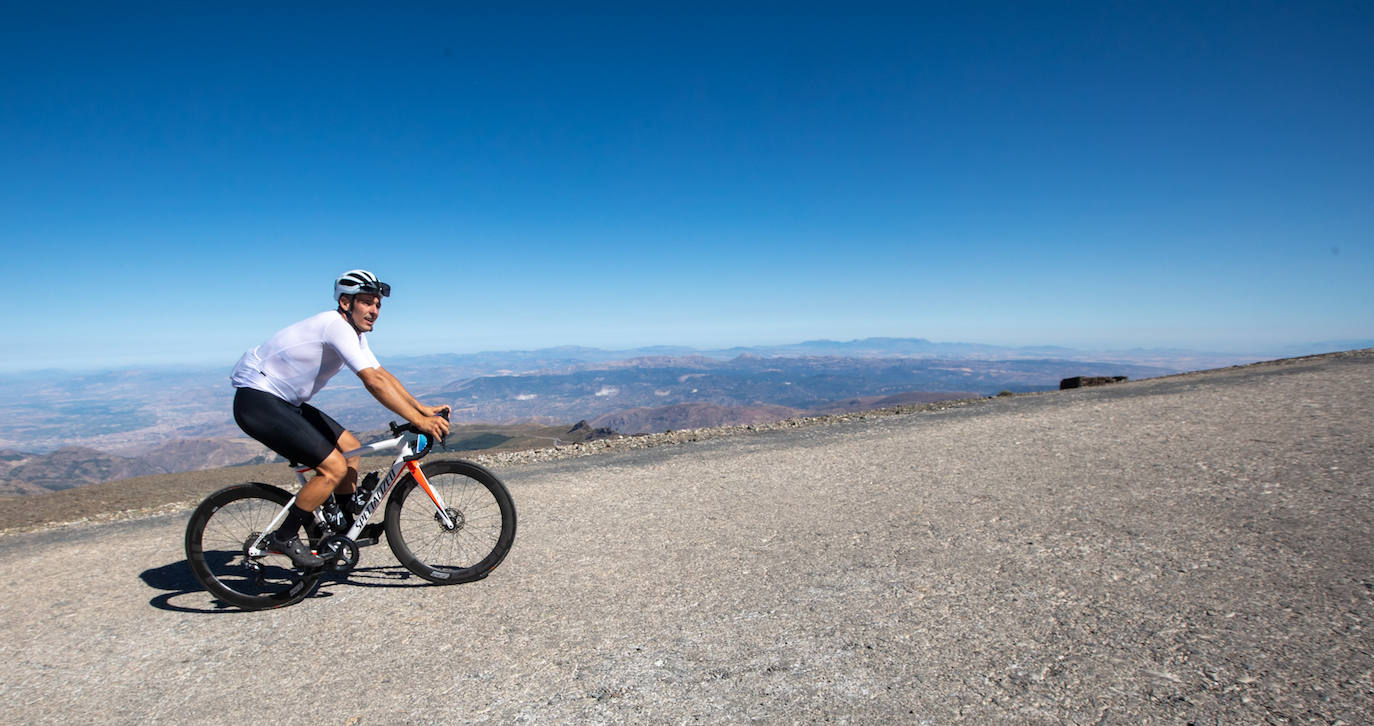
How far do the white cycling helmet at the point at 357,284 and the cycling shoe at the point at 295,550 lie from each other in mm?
1796

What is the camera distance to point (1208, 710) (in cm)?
275

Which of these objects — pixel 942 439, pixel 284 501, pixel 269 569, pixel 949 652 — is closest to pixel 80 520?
pixel 269 569

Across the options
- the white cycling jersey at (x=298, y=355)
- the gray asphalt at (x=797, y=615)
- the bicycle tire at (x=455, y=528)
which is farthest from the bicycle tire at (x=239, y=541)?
the white cycling jersey at (x=298, y=355)

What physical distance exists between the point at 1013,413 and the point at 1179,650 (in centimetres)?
926

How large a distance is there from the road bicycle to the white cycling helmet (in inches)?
41.8

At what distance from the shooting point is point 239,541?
4.41m

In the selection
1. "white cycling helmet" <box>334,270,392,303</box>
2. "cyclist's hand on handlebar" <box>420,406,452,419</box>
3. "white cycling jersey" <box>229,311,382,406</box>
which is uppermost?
"white cycling helmet" <box>334,270,392,303</box>

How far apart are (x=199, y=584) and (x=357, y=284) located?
2.87m

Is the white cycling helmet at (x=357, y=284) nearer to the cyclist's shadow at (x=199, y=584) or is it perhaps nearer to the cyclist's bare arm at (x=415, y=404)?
the cyclist's bare arm at (x=415, y=404)

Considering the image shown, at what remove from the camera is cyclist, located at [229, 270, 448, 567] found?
4.11 metres

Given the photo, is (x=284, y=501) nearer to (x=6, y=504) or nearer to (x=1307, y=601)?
(x=1307, y=601)

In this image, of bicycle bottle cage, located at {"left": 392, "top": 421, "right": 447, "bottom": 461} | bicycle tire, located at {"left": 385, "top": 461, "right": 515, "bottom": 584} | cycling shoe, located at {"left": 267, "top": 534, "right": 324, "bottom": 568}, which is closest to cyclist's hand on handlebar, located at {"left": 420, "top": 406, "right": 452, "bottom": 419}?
bicycle bottle cage, located at {"left": 392, "top": 421, "right": 447, "bottom": 461}

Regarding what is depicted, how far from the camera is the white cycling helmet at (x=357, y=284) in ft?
14.4

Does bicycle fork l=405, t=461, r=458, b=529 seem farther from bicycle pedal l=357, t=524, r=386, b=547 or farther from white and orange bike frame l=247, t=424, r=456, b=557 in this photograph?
bicycle pedal l=357, t=524, r=386, b=547
